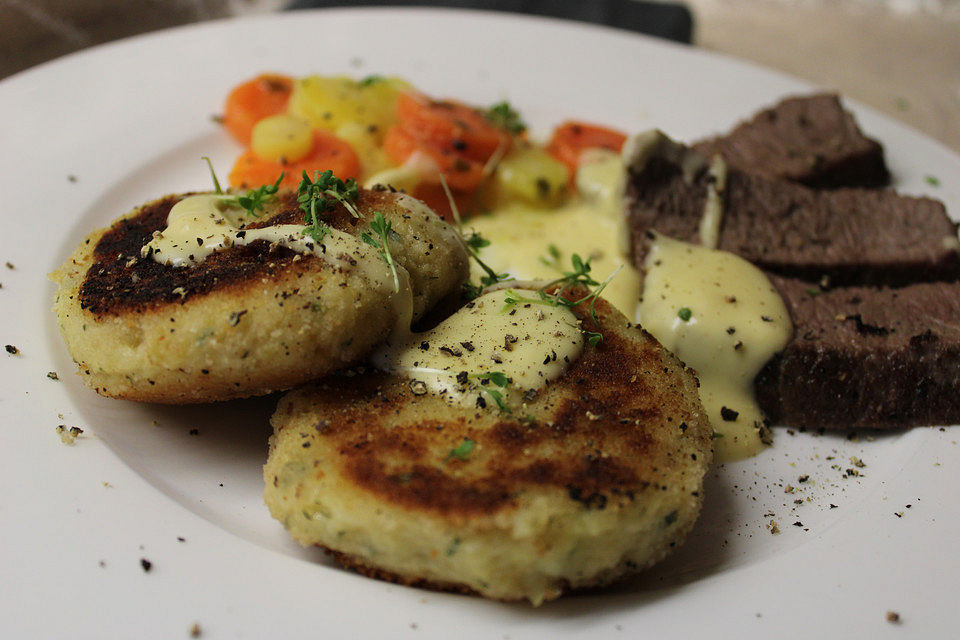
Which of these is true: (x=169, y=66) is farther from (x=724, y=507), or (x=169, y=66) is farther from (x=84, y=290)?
(x=724, y=507)

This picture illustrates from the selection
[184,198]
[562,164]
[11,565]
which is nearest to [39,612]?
[11,565]

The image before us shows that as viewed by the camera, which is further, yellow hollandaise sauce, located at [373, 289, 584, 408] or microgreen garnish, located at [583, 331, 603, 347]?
microgreen garnish, located at [583, 331, 603, 347]

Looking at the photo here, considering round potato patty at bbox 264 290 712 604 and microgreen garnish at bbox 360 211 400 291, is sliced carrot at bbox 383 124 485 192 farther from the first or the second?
round potato patty at bbox 264 290 712 604

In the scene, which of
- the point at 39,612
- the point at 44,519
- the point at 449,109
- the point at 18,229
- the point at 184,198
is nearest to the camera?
the point at 39,612

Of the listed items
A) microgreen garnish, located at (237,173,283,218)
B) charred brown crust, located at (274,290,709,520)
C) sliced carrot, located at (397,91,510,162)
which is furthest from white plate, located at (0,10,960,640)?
sliced carrot, located at (397,91,510,162)

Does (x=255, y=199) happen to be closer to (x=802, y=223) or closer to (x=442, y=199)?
(x=442, y=199)
